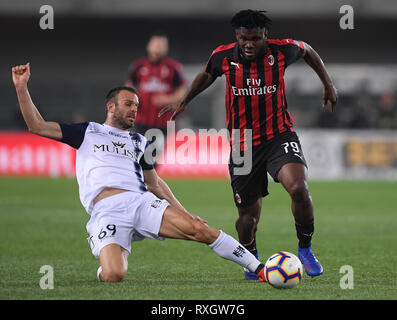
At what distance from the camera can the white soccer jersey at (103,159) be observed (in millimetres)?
6414

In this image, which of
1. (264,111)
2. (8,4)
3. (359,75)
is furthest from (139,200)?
(8,4)

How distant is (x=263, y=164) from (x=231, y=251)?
119 centimetres

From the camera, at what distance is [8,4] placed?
27359mm

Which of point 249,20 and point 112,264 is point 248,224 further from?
point 249,20

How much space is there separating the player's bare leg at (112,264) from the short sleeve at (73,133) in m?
0.93

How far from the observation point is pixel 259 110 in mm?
6816

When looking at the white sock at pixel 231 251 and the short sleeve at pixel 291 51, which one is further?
the short sleeve at pixel 291 51

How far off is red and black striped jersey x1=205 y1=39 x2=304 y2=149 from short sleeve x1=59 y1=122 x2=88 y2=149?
1.38 m

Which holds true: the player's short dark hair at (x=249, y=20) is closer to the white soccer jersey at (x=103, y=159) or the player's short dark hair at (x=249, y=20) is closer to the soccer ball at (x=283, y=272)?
the white soccer jersey at (x=103, y=159)

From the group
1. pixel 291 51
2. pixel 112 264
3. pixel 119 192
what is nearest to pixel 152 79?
pixel 291 51

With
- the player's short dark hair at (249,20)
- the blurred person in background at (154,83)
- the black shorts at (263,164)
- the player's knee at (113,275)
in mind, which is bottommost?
the player's knee at (113,275)

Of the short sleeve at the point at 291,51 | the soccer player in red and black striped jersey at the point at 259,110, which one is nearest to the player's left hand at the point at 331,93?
the soccer player in red and black striped jersey at the point at 259,110

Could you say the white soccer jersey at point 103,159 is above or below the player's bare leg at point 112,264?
above

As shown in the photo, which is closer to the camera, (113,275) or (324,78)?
(113,275)
